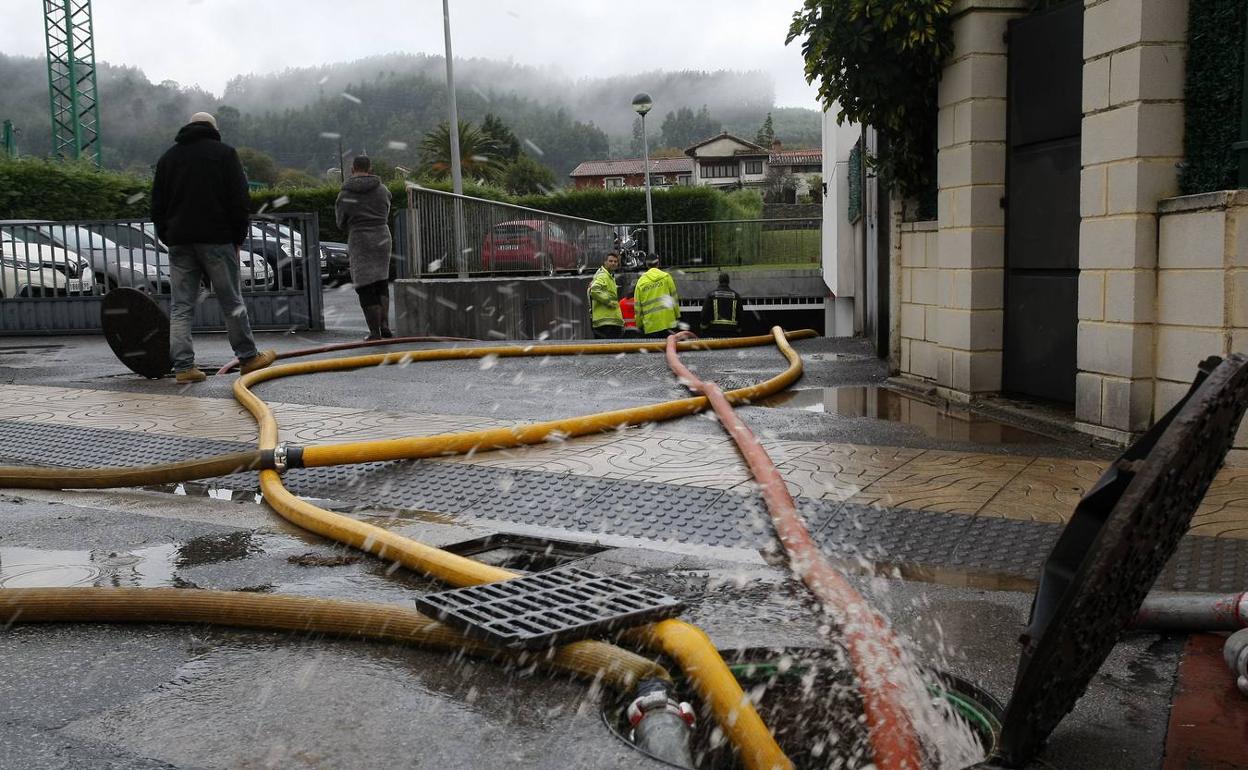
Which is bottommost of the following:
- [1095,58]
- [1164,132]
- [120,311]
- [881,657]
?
[881,657]

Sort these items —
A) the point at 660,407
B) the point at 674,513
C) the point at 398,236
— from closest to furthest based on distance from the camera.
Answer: the point at 674,513
the point at 660,407
the point at 398,236

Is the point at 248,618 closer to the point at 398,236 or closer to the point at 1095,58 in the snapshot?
the point at 1095,58

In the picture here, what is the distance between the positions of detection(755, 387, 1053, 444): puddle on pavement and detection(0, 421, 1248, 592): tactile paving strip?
1946 millimetres

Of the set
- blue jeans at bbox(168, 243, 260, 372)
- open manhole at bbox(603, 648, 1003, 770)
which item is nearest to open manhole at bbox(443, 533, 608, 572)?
open manhole at bbox(603, 648, 1003, 770)

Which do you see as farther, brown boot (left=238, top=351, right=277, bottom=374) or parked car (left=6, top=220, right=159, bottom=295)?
parked car (left=6, top=220, right=159, bottom=295)

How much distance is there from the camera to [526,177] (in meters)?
90.6

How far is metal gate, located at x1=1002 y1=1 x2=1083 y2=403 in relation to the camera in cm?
667

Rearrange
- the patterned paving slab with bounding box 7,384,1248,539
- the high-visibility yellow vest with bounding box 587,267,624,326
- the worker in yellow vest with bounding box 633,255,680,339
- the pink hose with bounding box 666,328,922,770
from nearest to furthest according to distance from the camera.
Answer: the pink hose with bounding box 666,328,922,770 < the patterned paving slab with bounding box 7,384,1248,539 < the worker in yellow vest with bounding box 633,255,680,339 < the high-visibility yellow vest with bounding box 587,267,624,326

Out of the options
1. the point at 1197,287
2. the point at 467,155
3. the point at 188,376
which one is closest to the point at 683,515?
the point at 1197,287

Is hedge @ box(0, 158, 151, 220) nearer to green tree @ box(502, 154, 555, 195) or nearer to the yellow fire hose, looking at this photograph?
the yellow fire hose

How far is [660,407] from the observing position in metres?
6.44

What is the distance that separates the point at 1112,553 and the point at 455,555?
2.19 metres

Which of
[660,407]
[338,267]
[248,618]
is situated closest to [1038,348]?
[660,407]

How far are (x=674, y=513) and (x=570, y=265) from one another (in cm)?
1755
